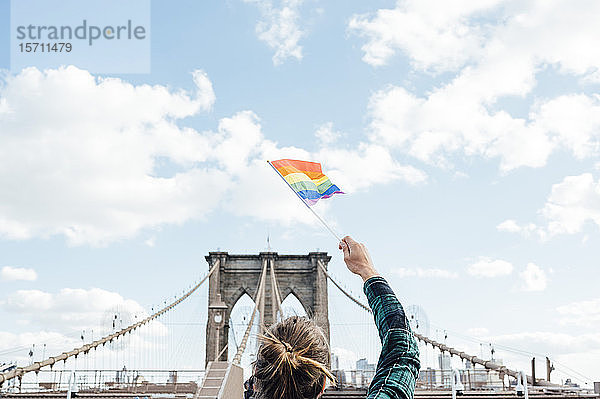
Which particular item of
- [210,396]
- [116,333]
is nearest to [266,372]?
[210,396]

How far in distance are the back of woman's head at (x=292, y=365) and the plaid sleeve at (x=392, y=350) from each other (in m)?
0.14

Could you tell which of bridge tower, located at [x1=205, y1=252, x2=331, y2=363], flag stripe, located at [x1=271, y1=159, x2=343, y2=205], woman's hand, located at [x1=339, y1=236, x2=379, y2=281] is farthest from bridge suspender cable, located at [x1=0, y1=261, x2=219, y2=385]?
woman's hand, located at [x1=339, y1=236, x2=379, y2=281]

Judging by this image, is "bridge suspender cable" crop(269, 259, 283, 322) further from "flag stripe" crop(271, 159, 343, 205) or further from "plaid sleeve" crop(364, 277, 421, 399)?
"plaid sleeve" crop(364, 277, 421, 399)

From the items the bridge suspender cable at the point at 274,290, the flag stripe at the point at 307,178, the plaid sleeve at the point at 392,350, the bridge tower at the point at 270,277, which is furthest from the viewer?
the bridge tower at the point at 270,277

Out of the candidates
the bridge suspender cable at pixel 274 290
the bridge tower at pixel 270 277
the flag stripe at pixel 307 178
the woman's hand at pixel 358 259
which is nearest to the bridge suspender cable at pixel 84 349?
the bridge tower at pixel 270 277

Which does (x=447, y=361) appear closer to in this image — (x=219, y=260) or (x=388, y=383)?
(x=219, y=260)

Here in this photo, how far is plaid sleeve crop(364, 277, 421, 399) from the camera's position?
1.51 m

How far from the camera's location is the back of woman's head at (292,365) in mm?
1519

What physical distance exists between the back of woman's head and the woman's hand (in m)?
0.26

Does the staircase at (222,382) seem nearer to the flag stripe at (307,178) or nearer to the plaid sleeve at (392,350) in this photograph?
the flag stripe at (307,178)

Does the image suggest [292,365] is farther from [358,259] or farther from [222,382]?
[222,382]

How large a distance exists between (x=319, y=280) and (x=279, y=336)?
3241 centimetres

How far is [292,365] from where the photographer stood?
1523 millimetres

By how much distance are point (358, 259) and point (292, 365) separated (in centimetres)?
44
